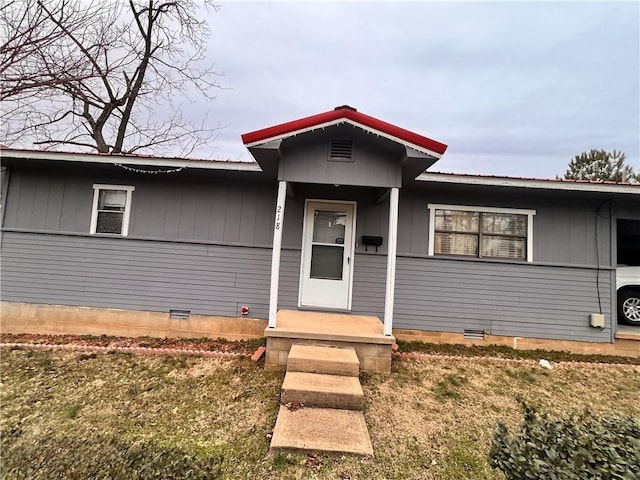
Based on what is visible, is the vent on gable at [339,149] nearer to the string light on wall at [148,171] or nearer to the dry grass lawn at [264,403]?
the string light on wall at [148,171]

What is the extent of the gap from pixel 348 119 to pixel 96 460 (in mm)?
4057

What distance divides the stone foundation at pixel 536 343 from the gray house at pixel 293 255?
0.03m

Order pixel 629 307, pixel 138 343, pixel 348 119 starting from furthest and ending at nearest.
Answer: pixel 629 307
pixel 138 343
pixel 348 119

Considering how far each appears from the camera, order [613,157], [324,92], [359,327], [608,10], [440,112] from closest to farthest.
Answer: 1. [359,327]
2. [608,10]
3. [324,92]
4. [440,112]
5. [613,157]

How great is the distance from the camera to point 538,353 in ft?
16.5

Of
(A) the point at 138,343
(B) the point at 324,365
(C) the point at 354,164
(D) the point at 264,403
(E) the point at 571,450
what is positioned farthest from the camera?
(A) the point at 138,343

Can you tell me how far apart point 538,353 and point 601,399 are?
1.33 metres

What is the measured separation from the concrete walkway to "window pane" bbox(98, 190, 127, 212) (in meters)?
4.14

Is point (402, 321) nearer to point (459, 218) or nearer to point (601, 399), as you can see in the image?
point (459, 218)

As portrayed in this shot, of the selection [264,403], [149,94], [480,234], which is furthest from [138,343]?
[149,94]

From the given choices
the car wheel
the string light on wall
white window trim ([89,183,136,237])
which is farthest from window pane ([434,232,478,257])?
white window trim ([89,183,136,237])

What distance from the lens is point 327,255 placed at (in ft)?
17.6

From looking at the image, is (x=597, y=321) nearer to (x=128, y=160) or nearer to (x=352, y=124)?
(x=352, y=124)

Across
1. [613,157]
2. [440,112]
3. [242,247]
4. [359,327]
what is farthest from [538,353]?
[613,157]
